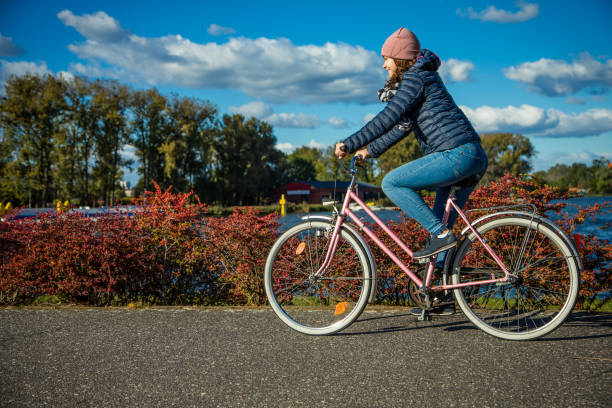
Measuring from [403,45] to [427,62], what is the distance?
0.92 ft

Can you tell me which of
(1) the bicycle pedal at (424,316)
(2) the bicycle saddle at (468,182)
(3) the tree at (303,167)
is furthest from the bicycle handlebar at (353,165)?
(3) the tree at (303,167)

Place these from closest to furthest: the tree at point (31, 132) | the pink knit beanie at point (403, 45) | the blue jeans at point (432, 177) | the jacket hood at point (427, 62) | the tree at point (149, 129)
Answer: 1. the blue jeans at point (432, 177)
2. the jacket hood at point (427, 62)
3. the pink knit beanie at point (403, 45)
4. the tree at point (31, 132)
5. the tree at point (149, 129)

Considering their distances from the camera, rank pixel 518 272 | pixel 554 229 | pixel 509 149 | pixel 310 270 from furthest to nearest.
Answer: pixel 509 149 < pixel 310 270 < pixel 518 272 < pixel 554 229

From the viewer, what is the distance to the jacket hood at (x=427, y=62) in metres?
3.62

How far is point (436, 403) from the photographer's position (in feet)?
8.63

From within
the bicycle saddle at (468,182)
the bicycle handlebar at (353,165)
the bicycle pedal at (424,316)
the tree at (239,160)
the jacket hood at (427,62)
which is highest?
the tree at (239,160)

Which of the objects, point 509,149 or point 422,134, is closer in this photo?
point 422,134

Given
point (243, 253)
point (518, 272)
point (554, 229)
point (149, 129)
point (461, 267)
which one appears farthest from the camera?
point (149, 129)

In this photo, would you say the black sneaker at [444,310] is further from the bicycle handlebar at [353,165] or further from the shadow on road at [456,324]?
the bicycle handlebar at [353,165]

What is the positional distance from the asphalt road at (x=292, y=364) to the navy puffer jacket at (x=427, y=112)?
1.60 meters

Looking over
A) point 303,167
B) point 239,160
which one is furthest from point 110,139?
point 303,167

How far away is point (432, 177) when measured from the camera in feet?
11.8

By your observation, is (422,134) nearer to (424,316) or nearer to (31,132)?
(424,316)

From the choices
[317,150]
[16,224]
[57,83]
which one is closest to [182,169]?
[57,83]
